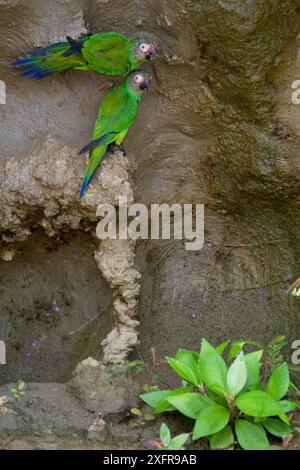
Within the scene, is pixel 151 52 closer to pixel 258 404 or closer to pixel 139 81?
pixel 139 81

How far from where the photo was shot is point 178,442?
252cm

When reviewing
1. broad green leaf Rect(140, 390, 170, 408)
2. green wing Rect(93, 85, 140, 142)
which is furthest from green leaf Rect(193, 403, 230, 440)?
green wing Rect(93, 85, 140, 142)

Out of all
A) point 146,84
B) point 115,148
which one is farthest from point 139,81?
point 115,148

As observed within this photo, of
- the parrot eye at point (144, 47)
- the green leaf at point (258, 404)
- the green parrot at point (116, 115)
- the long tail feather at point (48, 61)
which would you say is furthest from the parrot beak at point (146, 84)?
the green leaf at point (258, 404)

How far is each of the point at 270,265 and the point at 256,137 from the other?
0.70 meters

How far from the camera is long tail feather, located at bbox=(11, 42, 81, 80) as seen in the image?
307 centimetres

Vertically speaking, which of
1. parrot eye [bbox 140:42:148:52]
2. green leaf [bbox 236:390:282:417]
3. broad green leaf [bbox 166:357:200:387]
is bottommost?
green leaf [bbox 236:390:282:417]

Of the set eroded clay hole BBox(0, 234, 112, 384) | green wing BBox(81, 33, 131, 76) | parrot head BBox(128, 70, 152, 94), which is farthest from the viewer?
eroded clay hole BBox(0, 234, 112, 384)

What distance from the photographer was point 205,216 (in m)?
3.73

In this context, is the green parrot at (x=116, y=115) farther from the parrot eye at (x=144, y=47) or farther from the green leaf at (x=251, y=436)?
the green leaf at (x=251, y=436)

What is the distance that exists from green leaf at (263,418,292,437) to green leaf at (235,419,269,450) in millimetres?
46

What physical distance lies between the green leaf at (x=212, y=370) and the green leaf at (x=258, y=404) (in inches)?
3.2

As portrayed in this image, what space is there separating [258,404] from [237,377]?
4.7 inches

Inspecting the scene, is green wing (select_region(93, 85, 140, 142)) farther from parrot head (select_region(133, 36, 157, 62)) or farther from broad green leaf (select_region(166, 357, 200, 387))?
broad green leaf (select_region(166, 357, 200, 387))
